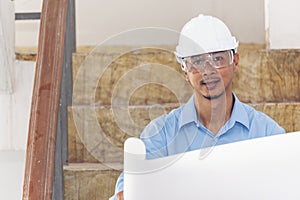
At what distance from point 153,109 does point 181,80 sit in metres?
0.38

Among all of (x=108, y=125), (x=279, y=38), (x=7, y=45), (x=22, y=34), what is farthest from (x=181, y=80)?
(x=22, y=34)

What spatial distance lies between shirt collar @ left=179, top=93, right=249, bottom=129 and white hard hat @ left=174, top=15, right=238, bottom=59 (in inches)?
6.0

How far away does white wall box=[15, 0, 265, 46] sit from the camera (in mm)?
2885

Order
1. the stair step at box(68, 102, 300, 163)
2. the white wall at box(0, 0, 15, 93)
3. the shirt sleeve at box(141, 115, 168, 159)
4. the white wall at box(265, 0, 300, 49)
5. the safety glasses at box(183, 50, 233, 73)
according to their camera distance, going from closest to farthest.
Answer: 1. the shirt sleeve at box(141, 115, 168, 159)
2. the safety glasses at box(183, 50, 233, 73)
3. the stair step at box(68, 102, 300, 163)
4. the white wall at box(0, 0, 15, 93)
5. the white wall at box(265, 0, 300, 49)

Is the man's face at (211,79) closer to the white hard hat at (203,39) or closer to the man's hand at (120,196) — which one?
the white hard hat at (203,39)

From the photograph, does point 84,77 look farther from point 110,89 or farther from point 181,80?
point 110,89

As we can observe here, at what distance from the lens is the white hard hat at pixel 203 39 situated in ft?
4.21

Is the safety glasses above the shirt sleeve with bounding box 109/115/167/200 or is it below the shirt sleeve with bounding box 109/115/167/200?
above

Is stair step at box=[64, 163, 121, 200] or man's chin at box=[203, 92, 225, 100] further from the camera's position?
stair step at box=[64, 163, 121, 200]

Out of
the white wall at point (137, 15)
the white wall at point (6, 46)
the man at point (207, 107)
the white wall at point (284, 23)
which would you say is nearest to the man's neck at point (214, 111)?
the man at point (207, 107)

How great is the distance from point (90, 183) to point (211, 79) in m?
0.61

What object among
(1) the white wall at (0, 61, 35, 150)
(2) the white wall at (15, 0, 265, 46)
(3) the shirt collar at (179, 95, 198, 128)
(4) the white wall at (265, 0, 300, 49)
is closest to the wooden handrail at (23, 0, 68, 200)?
(3) the shirt collar at (179, 95, 198, 128)

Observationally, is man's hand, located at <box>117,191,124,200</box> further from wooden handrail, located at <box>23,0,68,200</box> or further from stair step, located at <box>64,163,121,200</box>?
stair step, located at <box>64,163,121,200</box>

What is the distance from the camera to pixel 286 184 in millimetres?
952
